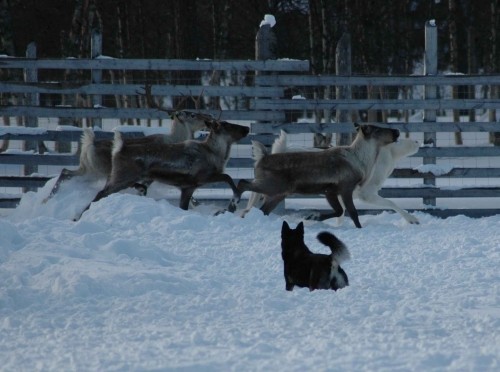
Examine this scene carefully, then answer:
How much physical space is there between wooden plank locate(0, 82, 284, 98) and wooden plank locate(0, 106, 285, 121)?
212 millimetres

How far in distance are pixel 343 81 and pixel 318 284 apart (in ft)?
20.0

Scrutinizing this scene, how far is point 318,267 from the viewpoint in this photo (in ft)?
24.9

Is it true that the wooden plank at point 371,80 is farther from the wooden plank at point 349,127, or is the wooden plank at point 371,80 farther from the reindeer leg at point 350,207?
the reindeer leg at point 350,207

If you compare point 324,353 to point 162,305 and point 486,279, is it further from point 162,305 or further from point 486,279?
point 486,279

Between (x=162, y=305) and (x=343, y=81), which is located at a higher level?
(x=343, y=81)

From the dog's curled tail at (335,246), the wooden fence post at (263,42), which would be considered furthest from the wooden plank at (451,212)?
the dog's curled tail at (335,246)

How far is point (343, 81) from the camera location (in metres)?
13.2

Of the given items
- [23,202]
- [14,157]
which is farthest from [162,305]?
[14,157]

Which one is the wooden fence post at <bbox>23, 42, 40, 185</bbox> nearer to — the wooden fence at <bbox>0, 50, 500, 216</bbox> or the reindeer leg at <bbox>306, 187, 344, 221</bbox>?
the wooden fence at <bbox>0, 50, 500, 216</bbox>

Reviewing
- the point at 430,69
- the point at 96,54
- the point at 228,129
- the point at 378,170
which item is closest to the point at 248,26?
the point at 96,54

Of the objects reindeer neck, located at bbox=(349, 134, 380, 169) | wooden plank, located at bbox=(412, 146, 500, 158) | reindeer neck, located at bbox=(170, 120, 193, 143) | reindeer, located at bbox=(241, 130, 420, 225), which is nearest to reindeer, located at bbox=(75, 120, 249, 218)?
reindeer, located at bbox=(241, 130, 420, 225)

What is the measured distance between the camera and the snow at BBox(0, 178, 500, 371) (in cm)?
540

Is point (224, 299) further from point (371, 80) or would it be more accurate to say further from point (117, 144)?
point (371, 80)

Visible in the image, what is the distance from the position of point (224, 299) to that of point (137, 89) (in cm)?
686
